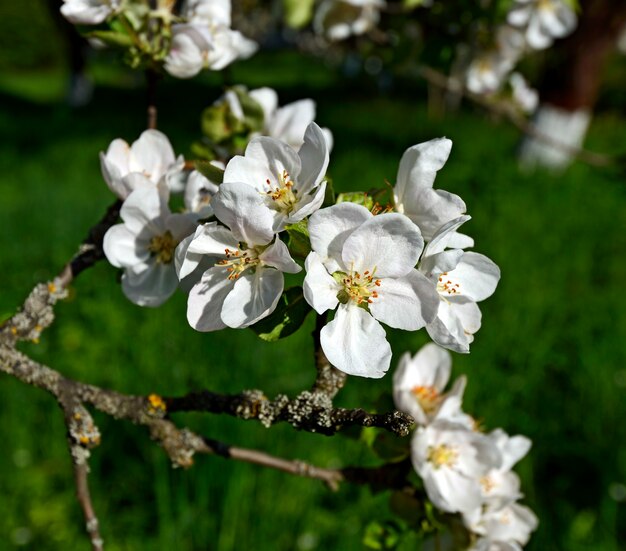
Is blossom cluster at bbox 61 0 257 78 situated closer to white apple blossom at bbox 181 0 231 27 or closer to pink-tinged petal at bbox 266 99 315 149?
white apple blossom at bbox 181 0 231 27

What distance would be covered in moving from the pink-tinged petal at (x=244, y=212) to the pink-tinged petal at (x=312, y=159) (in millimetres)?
64

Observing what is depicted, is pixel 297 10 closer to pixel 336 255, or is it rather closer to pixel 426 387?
pixel 426 387

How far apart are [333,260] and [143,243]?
0.99 feet

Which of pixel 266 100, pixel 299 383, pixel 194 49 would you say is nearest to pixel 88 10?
pixel 194 49

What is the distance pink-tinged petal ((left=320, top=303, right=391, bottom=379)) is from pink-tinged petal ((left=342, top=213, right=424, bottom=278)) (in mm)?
50

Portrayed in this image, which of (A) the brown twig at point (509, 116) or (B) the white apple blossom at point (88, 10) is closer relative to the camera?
(B) the white apple blossom at point (88, 10)

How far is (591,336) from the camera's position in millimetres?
3053

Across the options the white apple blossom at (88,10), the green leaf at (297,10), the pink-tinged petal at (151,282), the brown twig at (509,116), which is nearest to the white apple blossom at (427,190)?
the pink-tinged petal at (151,282)

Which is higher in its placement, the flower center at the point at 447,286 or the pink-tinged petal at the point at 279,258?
the pink-tinged petal at the point at 279,258

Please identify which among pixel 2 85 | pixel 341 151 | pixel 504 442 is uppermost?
pixel 504 442

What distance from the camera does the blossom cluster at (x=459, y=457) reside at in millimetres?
946

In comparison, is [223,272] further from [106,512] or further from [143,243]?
[106,512]

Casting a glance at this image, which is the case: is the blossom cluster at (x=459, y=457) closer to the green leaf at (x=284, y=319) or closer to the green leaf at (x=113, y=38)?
the green leaf at (x=284, y=319)

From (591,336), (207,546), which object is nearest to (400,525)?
(207,546)
